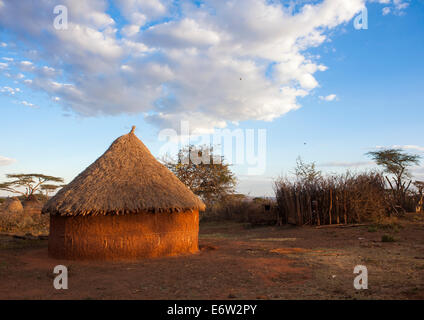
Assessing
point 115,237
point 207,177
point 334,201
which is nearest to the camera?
point 115,237

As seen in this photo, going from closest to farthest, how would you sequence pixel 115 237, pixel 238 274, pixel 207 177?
pixel 238 274 < pixel 115 237 < pixel 207 177

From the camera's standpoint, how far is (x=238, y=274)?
6.09m

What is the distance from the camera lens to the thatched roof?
25.6ft

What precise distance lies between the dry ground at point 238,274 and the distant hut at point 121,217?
16.6 inches

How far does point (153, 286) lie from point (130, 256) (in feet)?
8.69

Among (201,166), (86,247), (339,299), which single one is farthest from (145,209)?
(201,166)

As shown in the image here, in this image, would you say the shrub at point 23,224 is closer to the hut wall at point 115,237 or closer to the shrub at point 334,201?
the hut wall at point 115,237

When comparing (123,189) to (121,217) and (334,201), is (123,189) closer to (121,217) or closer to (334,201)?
(121,217)

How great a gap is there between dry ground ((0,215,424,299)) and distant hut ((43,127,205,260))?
1.38ft

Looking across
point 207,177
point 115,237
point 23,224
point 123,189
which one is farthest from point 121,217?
point 207,177

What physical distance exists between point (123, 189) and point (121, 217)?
73cm

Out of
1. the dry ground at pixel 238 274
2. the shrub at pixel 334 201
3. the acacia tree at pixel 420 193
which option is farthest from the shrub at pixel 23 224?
the acacia tree at pixel 420 193

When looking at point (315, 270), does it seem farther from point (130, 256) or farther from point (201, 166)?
point (201, 166)

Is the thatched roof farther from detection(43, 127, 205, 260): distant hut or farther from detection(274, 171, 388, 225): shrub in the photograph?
detection(274, 171, 388, 225): shrub
